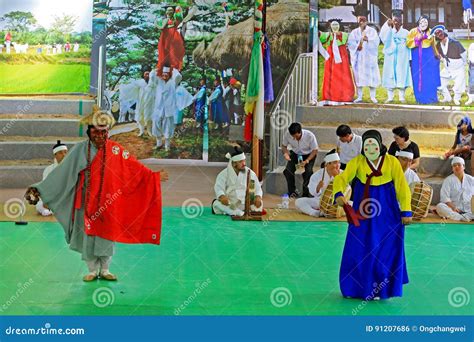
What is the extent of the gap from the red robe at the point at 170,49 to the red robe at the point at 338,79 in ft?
7.61

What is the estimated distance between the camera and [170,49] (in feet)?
53.0

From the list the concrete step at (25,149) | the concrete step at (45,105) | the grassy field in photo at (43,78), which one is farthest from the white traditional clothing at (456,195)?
the grassy field in photo at (43,78)

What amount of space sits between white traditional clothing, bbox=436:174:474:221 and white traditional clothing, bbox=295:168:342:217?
123 cm

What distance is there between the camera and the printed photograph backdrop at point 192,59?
16078mm

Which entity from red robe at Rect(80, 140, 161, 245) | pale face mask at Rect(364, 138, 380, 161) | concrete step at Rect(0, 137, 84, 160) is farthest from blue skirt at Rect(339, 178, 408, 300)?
concrete step at Rect(0, 137, 84, 160)

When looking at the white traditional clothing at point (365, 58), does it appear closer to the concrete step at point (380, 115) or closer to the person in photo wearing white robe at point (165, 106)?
the concrete step at point (380, 115)

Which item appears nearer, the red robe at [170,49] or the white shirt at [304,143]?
the white shirt at [304,143]

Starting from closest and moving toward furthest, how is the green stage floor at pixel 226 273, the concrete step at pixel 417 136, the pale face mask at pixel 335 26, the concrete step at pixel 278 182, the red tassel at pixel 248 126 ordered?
the green stage floor at pixel 226 273
the red tassel at pixel 248 126
the concrete step at pixel 278 182
the concrete step at pixel 417 136
the pale face mask at pixel 335 26

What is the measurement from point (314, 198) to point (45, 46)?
597 cm

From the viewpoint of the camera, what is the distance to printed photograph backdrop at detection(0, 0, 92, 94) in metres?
15.5

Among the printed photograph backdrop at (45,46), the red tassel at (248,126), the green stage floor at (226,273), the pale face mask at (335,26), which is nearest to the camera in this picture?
the green stage floor at (226,273)

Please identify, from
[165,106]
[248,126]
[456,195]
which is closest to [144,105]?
[165,106]

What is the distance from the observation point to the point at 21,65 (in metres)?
15.5

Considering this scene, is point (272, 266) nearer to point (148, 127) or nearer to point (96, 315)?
point (96, 315)
